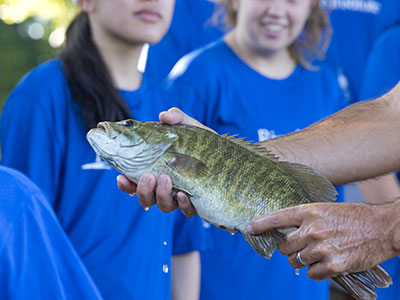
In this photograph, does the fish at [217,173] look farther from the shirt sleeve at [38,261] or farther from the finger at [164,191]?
the shirt sleeve at [38,261]

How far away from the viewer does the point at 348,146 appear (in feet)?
8.54

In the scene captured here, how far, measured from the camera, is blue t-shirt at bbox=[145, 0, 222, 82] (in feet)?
14.4

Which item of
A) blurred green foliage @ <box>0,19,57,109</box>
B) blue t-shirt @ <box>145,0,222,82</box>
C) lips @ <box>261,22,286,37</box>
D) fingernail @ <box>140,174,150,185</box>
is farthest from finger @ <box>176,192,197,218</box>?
blurred green foliage @ <box>0,19,57,109</box>

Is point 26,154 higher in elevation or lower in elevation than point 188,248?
higher

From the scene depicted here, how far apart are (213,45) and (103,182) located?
1262 mm

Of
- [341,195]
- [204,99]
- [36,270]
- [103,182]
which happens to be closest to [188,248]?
[103,182]

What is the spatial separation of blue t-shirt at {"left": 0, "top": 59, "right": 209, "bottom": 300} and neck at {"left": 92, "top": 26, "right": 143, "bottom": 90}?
1.11ft

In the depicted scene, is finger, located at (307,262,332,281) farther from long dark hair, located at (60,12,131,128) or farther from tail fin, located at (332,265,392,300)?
long dark hair, located at (60,12,131,128)

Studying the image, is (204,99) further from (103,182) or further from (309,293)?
(309,293)

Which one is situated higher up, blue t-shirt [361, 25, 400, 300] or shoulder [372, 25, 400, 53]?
shoulder [372, 25, 400, 53]

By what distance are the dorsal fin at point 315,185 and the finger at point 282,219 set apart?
0.14 m

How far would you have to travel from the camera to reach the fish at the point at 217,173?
1.99 m

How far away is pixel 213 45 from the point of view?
3.75 meters

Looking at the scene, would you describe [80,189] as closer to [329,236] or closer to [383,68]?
[329,236]
